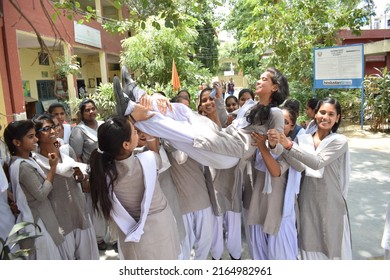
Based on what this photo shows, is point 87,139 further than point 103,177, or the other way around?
point 87,139

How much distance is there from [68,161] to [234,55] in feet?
55.1

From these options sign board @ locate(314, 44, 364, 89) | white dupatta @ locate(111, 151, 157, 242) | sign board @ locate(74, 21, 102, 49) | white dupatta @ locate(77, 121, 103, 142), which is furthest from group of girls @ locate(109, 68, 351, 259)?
sign board @ locate(74, 21, 102, 49)

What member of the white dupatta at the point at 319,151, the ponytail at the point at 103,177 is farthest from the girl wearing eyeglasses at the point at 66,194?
the white dupatta at the point at 319,151

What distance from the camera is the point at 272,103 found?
84.1 inches

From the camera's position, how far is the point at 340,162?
224 cm

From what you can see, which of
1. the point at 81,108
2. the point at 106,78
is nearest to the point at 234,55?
the point at 106,78

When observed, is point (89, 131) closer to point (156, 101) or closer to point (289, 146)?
point (156, 101)

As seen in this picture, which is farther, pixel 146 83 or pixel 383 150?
pixel 146 83

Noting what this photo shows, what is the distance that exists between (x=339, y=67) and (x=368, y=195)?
423cm

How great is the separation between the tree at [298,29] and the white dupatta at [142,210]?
425cm

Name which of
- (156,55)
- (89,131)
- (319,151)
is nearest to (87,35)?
(156,55)

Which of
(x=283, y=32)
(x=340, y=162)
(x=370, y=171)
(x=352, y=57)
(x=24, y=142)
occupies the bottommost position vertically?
(x=370, y=171)

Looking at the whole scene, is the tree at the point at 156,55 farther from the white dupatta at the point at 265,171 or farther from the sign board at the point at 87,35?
the white dupatta at the point at 265,171

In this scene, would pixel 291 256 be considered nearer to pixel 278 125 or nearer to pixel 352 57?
pixel 278 125
